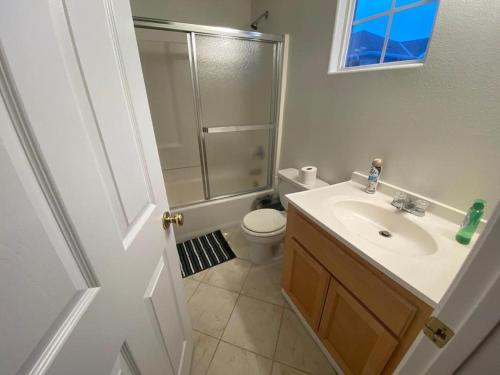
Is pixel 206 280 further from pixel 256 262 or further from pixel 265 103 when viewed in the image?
pixel 265 103

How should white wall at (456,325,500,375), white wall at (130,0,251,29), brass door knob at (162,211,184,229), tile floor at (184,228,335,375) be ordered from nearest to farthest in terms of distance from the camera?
white wall at (456,325,500,375) → brass door knob at (162,211,184,229) → tile floor at (184,228,335,375) → white wall at (130,0,251,29)

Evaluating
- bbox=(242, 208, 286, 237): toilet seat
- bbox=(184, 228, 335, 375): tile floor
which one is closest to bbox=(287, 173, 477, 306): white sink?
bbox=(242, 208, 286, 237): toilet seat

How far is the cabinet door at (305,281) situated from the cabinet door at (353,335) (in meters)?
0.04

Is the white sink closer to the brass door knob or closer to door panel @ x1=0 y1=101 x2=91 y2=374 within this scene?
the brass door knob

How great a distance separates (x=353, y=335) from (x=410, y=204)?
0.69m

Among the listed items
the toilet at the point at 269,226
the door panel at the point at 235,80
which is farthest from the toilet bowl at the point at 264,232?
the door panel at the point at 235,80

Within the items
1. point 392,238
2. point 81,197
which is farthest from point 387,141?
point 81,197

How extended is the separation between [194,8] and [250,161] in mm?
1612

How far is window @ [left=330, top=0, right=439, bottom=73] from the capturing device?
1.02 meters

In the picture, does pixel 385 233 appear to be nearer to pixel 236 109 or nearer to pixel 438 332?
pixel 438 332

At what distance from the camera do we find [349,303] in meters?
0.90

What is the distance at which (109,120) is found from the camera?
0.47 m

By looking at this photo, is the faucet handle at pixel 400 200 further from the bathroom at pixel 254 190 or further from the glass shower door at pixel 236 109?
the glass shower door at pixel 236 109

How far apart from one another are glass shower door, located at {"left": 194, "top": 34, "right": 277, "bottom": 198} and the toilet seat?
2.00 ft
